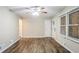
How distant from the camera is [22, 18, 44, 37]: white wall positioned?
626cm

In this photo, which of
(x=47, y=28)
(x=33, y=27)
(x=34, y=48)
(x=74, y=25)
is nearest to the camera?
(x=74, y=25)

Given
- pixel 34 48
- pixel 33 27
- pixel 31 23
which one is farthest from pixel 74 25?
pixel 33 27

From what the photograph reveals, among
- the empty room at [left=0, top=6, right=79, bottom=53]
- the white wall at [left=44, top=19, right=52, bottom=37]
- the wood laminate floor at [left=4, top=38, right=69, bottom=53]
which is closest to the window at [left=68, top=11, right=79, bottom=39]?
the empty room at [left=0, top=6, right=79, bottom=53]

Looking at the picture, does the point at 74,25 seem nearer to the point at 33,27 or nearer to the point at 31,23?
the point at 31,23

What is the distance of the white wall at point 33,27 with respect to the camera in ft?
20.5

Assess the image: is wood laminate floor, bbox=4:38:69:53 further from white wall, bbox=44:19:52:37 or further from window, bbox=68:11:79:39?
white wall, bbox=44:19:52:37

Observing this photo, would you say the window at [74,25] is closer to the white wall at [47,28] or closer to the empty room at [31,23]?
the empty room at [31,23]

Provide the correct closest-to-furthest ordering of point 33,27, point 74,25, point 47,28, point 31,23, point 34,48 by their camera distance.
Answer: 1. point 74,25
2. point 34,48
3. point 31,23
4. point 33,27
5. point 47,28

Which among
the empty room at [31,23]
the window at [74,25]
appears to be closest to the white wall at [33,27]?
the empty room at [31,23]

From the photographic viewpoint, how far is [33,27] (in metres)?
6.85

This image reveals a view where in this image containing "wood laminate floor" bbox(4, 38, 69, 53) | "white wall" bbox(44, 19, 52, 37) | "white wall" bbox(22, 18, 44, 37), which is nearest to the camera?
"wood laminate floor" bbox(4, 38, 69, 53)
